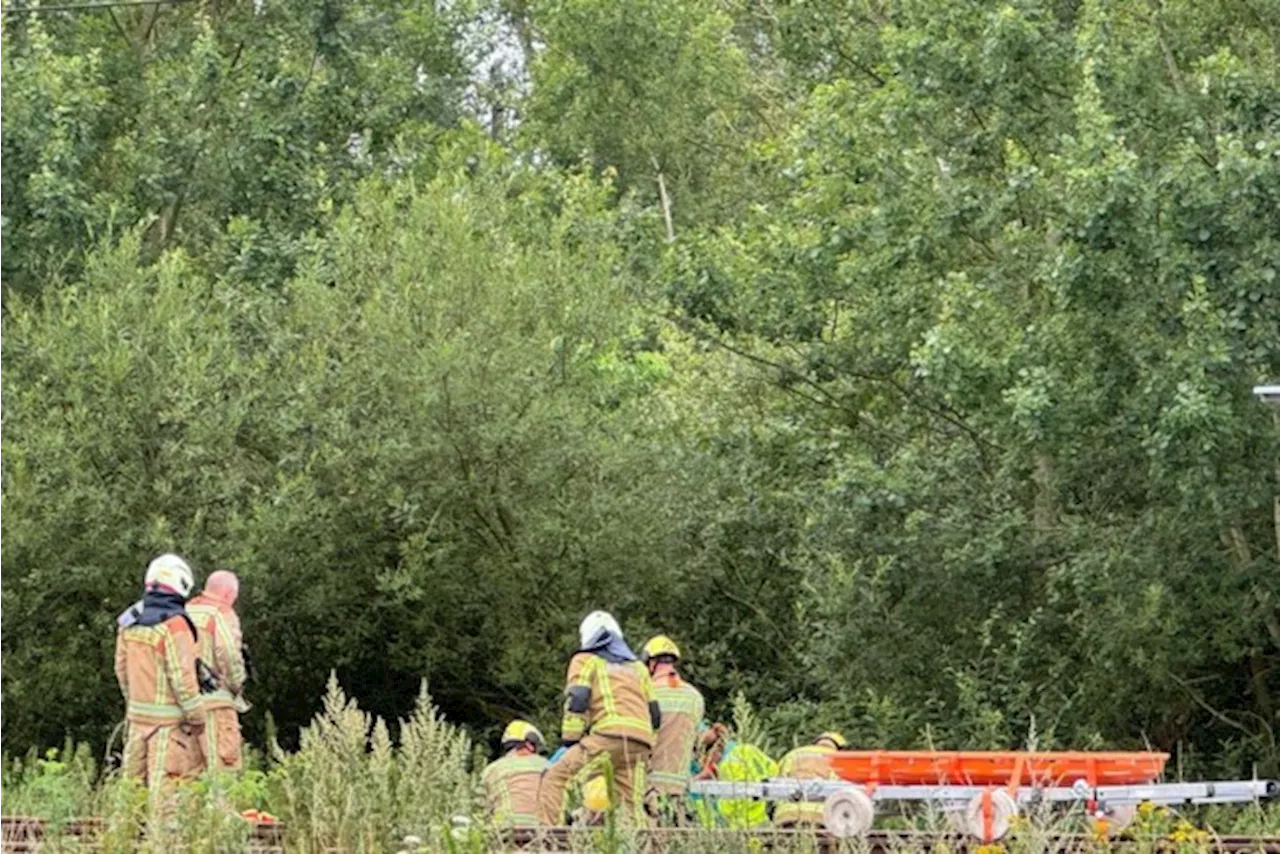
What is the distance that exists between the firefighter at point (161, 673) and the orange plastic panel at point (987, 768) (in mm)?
3706

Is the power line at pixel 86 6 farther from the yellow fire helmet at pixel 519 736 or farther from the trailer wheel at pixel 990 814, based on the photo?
the trailer wheel at pixel 990 814

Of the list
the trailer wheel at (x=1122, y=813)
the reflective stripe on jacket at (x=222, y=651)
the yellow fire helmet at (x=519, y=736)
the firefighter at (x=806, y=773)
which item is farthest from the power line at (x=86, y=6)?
the trailer wheel at (x=1122, y=813)

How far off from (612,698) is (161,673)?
2705 mm

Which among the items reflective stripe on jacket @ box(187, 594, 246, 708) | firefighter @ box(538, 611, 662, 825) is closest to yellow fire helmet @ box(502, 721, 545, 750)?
firefighter @ box(538, 611, 662, 825)

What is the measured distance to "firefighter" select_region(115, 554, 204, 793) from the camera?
1355 centimetres

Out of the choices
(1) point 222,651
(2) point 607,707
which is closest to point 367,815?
(2) point 607,707

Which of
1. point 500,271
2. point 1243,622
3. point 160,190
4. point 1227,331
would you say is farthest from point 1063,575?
point 160,190

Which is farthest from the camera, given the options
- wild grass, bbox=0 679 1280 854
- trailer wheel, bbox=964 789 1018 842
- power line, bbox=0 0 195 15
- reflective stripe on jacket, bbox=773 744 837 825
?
power line, bbox=0 0 195 15

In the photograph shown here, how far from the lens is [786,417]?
22328 millimetres

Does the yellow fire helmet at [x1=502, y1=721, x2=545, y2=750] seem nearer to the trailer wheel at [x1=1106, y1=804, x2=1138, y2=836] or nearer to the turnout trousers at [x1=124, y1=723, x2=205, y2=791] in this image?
the turnout trousers at [x1=124, y1=723, x2=205, y2=791]

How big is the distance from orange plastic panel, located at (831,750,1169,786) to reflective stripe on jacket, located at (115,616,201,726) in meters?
3.67

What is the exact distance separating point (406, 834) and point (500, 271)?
1449 cm

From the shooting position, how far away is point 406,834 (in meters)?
7.87

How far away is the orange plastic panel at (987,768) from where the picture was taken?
40.0 ft
